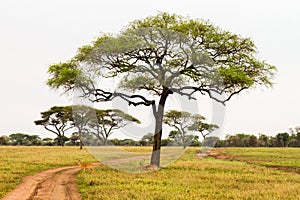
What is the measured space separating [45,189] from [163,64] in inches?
556

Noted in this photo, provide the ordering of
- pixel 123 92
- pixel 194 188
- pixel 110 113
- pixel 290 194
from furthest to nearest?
pixel 110 113, pixel 123 92, pixel 194 188, pixel 290 194

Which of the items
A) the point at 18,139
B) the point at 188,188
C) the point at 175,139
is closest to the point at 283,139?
the point at 175,139

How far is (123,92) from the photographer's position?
28969mm

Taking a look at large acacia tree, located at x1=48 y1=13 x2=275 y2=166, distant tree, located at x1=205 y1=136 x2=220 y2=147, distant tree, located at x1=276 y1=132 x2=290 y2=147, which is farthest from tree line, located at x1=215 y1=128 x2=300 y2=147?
large acacia tree, located at x1=48 y1=13 x2=275 y2=166

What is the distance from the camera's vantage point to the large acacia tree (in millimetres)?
26234

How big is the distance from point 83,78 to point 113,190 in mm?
13921

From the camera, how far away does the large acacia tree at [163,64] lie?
1033 inches

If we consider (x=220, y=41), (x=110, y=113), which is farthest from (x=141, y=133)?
(x=110, y=113)

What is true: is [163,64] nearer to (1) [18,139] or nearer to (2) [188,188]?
(2) [188,188]

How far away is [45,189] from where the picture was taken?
54.1ft

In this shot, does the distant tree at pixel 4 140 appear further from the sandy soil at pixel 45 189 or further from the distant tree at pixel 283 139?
the sandy soil at pixel 45 189

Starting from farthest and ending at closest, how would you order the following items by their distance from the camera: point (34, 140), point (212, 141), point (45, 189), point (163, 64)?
point (34, 140) < point (212, 141) < point (163, 64) < point (45, 189)

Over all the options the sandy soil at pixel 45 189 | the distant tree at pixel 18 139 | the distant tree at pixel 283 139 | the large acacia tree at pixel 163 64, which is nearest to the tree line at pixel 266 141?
the distant tree at pixel 283 139

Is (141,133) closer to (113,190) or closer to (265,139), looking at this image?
(113,190)
